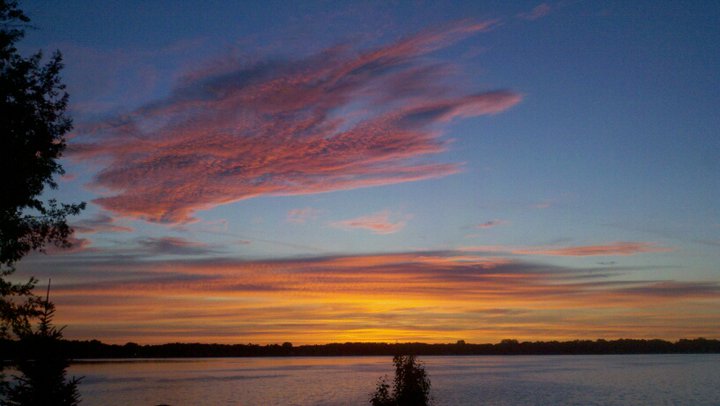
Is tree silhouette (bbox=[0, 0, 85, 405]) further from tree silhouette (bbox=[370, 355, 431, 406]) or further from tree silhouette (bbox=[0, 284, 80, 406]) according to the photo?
tree silhouette (bbox=[370, 355, 431, 406])

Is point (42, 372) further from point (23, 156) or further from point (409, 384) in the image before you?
point (409, 384)

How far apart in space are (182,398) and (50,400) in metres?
83.6

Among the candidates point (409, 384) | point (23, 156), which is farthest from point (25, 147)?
point (409, 384)

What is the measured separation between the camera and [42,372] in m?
25.0

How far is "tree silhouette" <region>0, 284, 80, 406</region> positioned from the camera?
80.9 feet

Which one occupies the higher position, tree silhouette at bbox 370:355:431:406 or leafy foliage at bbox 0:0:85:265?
leafy foliage at bbox 0:0:85:265

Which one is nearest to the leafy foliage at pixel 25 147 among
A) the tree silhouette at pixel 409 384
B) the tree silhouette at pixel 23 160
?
the tree silhouette at pixel 23 160

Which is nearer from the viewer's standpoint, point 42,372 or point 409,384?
point 42,372

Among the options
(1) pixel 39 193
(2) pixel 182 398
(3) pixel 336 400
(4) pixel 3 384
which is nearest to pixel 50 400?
(4) pixel 3 384

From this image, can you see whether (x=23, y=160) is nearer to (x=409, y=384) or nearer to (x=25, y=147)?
(x=25, y=147)

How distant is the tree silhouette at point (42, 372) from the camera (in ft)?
80.9

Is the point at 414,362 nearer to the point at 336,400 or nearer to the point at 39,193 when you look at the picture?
the point at 39,193

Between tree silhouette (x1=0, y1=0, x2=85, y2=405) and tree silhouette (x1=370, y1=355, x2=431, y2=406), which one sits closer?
tree silhouette (x1=0, y1=0, x2=85, y2=405)

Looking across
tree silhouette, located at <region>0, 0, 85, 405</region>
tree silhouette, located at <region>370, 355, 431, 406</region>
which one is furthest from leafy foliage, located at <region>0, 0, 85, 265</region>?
tree silhouette, located at <region>370, 355, 431, 406</region>
